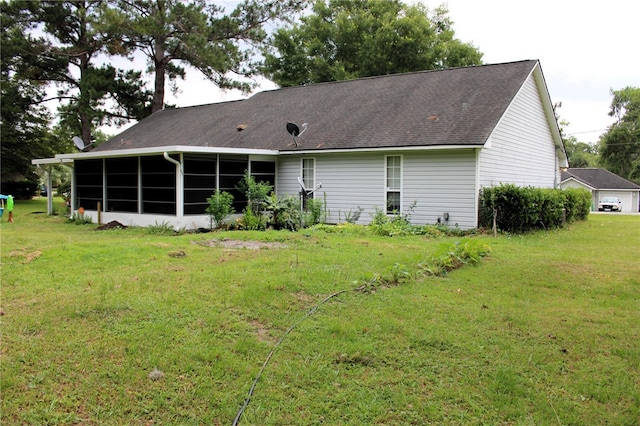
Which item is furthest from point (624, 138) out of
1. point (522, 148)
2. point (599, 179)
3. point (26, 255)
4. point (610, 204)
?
point (26, 255)

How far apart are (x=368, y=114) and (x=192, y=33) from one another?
12.0 meters

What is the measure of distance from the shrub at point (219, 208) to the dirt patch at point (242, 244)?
334 cm

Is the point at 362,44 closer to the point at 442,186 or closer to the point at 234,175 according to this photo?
the point at 234,175

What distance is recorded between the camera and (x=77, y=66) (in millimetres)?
26500

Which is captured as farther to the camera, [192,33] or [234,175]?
[192,33]

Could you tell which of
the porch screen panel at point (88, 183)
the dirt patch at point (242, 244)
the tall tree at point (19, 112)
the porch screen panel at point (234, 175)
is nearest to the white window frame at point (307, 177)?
the porch screen panel at point (234, 175)

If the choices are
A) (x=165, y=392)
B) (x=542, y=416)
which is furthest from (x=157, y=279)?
(x=542, y=416)

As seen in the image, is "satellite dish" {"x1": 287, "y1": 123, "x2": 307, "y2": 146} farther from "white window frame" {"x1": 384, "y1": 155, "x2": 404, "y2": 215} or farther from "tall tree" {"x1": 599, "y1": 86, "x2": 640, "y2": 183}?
"tall tree" {"x1": 599, "y1": 86, "x2": 640, "y2": 183}

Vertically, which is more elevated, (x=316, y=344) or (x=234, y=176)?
(x=234, y=176)

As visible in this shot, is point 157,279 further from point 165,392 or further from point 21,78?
point 21,78

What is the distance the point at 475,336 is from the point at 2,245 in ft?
30.8

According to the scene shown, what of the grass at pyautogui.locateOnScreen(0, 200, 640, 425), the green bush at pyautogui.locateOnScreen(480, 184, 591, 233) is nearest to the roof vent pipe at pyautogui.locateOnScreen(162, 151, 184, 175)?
the grass at pyautogui.locateOnScreen(0, 200, 640, 425)

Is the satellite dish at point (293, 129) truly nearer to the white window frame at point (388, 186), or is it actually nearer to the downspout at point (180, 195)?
the white window frame at point (388, 186)

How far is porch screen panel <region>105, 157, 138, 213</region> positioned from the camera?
15.1 metres
